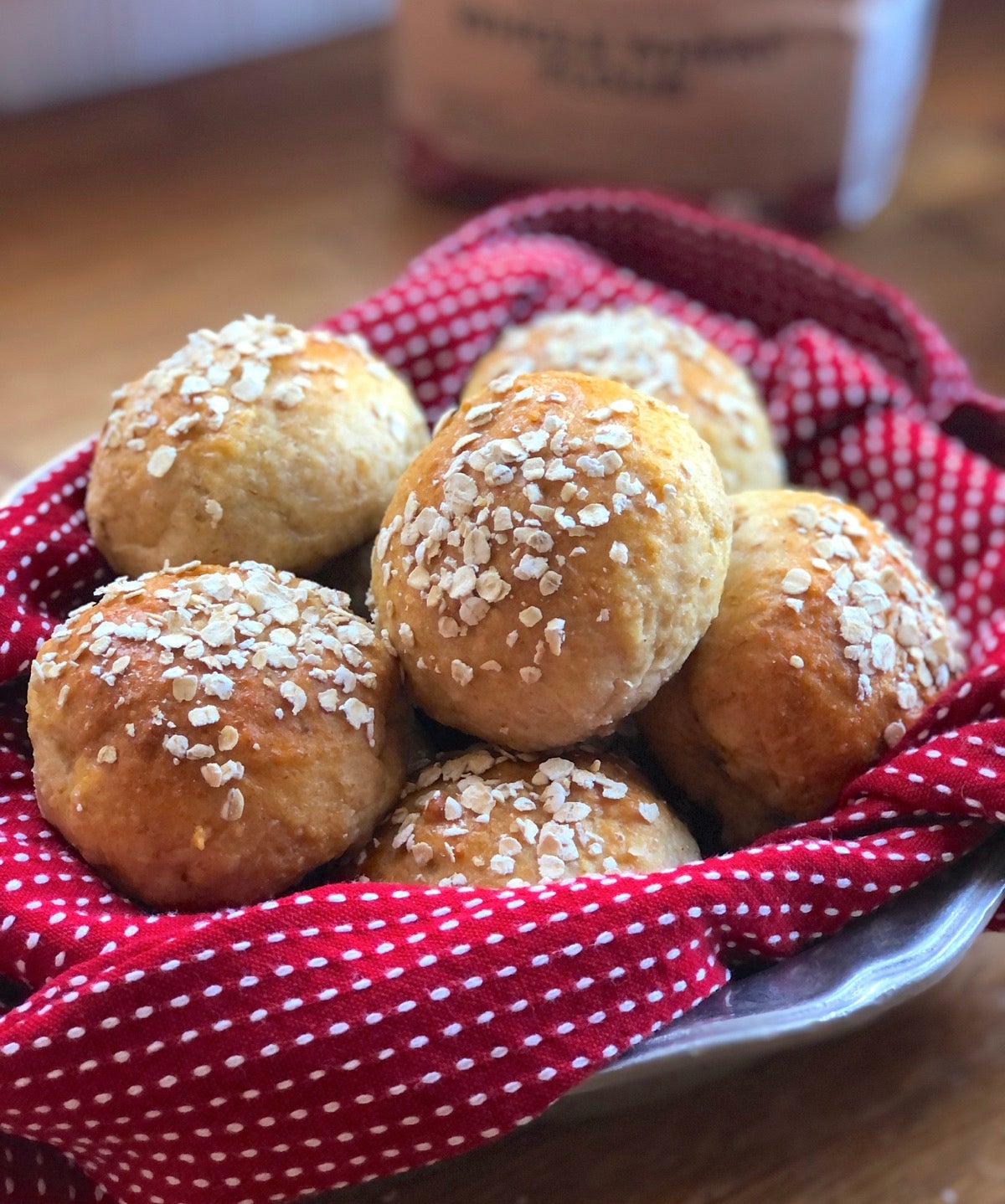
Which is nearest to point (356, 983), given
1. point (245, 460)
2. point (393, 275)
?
point (245, 460)

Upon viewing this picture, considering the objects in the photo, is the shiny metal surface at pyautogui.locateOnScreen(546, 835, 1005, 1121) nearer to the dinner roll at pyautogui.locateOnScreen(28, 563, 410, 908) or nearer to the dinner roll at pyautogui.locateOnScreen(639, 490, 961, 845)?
the dinner roll at pyautogui.locateOnScreen(639, 490, 961, 845)

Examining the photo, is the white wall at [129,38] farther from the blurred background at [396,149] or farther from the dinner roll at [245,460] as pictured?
the dinner roll at [245,460]

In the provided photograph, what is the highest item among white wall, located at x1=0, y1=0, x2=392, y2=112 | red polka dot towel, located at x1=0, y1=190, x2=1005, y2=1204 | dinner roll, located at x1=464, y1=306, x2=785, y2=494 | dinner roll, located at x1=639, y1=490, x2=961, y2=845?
white wall, located at x1=0, y1=0, x2=392, y2=112

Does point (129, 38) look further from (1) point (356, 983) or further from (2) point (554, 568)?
(1) point (356, 983)

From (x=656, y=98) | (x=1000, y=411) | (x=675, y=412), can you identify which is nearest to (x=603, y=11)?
(x=656, y=98)

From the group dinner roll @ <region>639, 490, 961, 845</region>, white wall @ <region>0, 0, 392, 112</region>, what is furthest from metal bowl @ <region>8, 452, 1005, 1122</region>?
white wall @ <region>0, 0, 392, 112</region>
